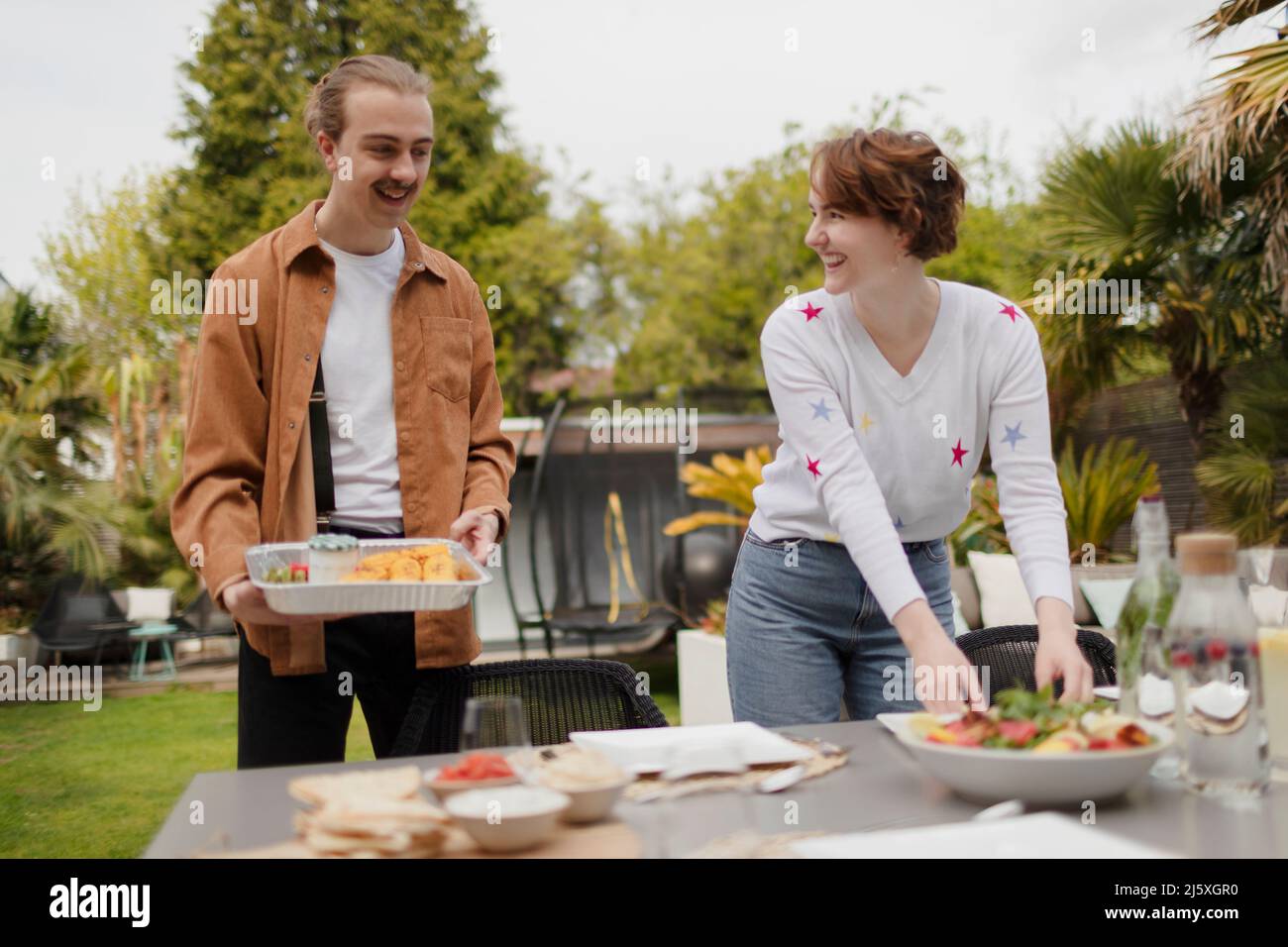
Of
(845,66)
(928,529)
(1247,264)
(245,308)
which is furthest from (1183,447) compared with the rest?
(845,66)

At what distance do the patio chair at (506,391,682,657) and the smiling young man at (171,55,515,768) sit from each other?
624 cm

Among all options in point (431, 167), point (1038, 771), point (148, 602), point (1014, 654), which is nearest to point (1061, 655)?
point (1038, 771)

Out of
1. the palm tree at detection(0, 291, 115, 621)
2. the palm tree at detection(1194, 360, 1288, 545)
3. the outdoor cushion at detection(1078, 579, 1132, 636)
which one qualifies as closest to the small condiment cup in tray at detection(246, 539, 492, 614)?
the outdoor cushion at detection(1078, 579, 1132, 636)

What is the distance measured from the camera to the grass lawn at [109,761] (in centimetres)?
500

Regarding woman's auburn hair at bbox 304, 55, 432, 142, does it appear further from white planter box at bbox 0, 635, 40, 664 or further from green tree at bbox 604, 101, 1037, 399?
green tree at bbox 604, 101, 1037, 399

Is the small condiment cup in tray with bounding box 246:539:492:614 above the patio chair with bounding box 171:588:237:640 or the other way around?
above

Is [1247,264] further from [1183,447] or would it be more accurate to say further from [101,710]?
[101,710]

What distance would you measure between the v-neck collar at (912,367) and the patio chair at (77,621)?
30.3ft

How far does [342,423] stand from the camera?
6.48ft

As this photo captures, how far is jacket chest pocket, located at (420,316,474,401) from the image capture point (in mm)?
2037

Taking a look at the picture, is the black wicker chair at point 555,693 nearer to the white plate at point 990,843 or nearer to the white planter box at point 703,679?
the white plate at point 990,843

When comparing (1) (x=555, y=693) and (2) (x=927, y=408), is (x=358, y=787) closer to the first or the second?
(1) (x=555, y=693)

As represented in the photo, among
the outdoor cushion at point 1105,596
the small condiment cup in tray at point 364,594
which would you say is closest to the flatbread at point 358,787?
the small condiment cup in tray at point 364,594

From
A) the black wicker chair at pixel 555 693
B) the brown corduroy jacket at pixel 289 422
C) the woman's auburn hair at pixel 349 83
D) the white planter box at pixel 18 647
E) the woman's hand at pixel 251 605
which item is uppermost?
the woman's auburn hair at pixel 349 83
